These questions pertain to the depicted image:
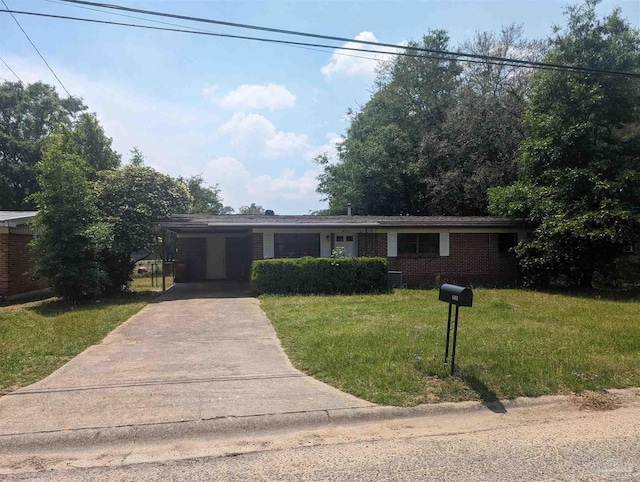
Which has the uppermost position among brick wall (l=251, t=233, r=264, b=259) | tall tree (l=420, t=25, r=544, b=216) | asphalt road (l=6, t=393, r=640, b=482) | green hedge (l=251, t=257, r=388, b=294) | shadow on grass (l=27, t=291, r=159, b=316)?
tall tree (l=420, t=25, r=544, b=216)

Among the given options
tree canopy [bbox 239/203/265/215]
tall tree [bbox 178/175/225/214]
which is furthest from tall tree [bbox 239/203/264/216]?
tall tree [bbox 178/175/225/214]

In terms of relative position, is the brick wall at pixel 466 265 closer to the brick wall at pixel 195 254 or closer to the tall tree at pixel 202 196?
the brick wall at pixel 195 254

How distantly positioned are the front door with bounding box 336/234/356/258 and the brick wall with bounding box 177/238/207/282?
7.15 meters

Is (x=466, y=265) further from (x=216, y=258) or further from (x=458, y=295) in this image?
(x=458, y=295)

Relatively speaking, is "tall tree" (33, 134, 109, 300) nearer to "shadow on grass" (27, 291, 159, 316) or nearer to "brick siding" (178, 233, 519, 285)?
"shadow on grass" (27, 291, 159, 316)

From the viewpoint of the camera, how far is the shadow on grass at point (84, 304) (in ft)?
37.7

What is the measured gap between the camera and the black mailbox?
17.3 feet

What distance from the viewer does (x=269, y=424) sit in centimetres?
426

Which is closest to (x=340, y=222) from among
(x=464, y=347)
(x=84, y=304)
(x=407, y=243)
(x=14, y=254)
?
(x=407, y=243)

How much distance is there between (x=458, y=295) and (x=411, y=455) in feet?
7.33

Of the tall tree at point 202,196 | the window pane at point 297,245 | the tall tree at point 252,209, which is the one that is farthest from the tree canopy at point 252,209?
the window pane at point 297,245

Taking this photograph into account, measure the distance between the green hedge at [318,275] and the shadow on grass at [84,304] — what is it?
366cm

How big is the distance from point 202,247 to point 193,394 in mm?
16653

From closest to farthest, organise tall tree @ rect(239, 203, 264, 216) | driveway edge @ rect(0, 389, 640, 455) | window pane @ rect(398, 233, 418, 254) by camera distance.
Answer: driveway edge @ rect(0, 389, 640, 455), window pane @ rect(398, 233, 418, 254), tall tree @ rect(239, 203, 264, 216)
